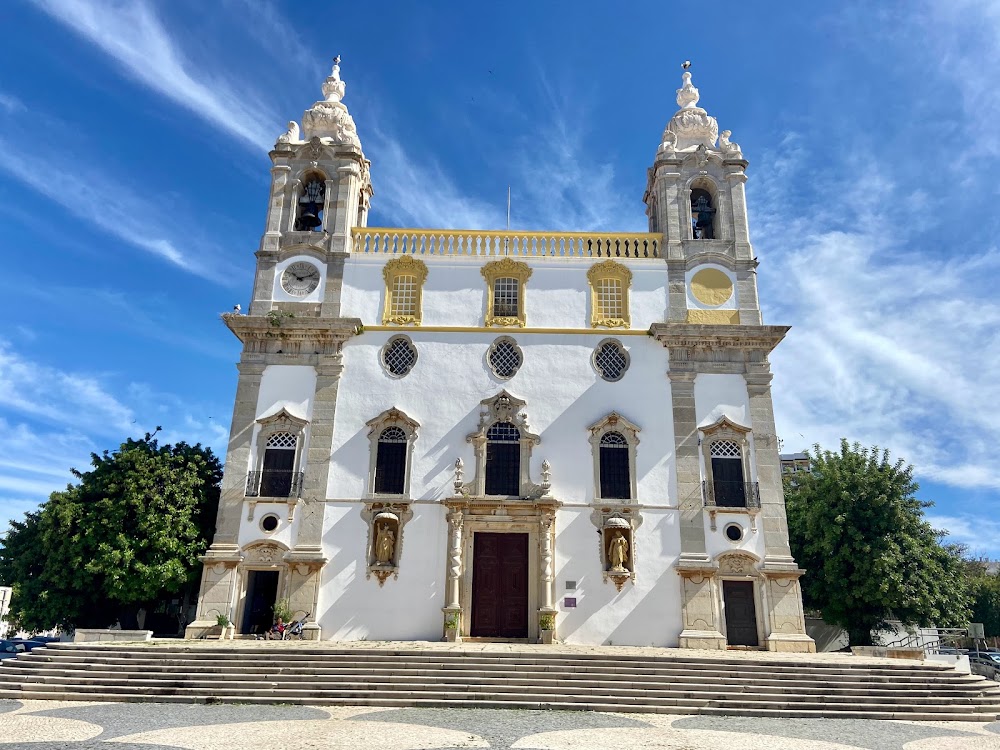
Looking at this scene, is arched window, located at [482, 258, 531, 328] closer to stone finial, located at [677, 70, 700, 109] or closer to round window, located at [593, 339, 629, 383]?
round window, located at [593, 339, 629, 383]

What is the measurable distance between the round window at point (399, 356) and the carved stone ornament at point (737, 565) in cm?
1007

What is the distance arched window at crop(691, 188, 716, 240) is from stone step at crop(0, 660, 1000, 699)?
46.6 feet

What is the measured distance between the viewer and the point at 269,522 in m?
19.1

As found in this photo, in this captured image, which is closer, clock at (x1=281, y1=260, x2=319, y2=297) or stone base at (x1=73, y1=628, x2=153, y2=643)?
stone base at (x1=73, y1=628, x2=153, y2=643)

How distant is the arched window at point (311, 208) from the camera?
23.1 meters

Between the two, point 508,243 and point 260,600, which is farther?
point 508,243

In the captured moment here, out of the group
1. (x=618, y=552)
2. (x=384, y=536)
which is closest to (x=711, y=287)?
→ (x=618, y=552)

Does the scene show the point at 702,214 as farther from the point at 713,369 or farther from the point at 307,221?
the point at 307,221

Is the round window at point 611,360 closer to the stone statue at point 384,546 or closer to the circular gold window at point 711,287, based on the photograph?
the circular gold window at point 711,287

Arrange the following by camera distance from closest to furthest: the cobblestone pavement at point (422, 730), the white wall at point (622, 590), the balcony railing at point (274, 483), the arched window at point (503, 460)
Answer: the cobblestone pavement at point (422, 730)
the white wall at point (622, 590)
the balcony railing at point (274, 483)
the arched window at point (503, 460)

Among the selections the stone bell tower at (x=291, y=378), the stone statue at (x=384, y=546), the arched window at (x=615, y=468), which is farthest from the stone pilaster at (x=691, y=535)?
the stone bell tower at (x=291, y=378)

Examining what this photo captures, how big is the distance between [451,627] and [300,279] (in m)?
11.2

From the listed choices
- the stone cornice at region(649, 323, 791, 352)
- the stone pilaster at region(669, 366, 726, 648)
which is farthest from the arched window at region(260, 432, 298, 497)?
the stone cornice at region(649, 323, 791, 352)

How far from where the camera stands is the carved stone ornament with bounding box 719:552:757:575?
18656 millimetres
